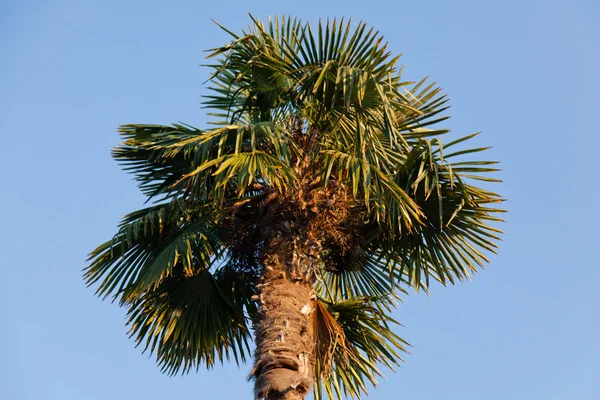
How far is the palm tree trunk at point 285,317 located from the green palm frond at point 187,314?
1.10 meters

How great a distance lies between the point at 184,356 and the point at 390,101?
3330mm

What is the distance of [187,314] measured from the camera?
8.98m

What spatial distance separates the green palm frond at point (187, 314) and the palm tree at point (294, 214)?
0.05ft

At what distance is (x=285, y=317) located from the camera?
302 inches

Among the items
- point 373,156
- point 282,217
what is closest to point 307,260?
point 282,217

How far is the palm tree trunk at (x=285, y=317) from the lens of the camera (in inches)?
284

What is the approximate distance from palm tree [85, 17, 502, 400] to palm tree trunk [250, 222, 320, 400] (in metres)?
0.01

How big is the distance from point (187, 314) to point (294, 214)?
1645mm

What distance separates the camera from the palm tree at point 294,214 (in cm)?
802

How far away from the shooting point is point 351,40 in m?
8.50

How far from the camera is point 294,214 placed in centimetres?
828

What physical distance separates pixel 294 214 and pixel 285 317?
1069mm

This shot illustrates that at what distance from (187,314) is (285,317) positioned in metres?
1.65

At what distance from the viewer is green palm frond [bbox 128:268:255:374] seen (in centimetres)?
899
